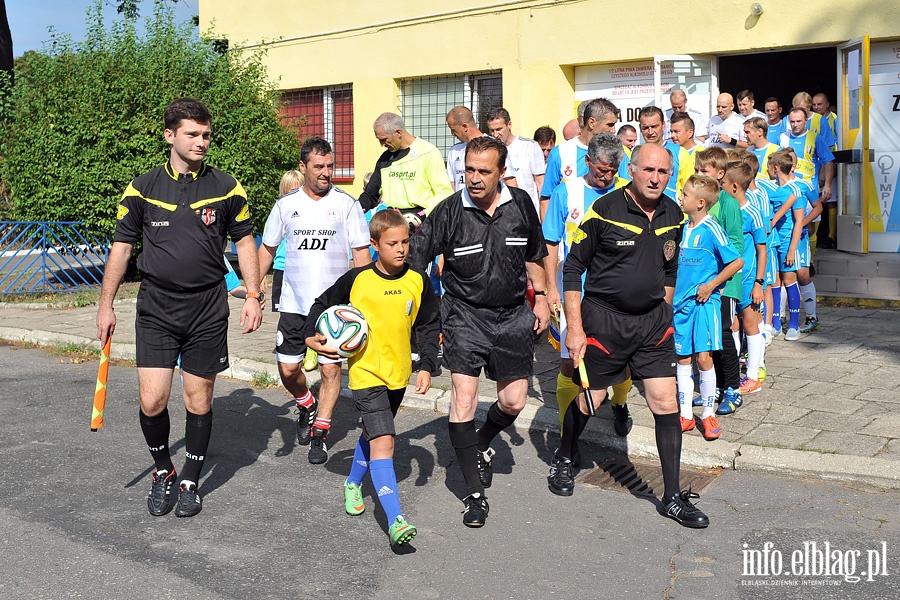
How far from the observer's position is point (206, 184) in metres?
5.67

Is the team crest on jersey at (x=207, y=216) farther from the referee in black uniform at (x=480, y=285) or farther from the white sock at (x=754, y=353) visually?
the white sock at (x=754, y=353)

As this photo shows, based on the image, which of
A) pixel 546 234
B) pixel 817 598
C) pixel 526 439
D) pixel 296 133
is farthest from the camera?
pixel 296 133

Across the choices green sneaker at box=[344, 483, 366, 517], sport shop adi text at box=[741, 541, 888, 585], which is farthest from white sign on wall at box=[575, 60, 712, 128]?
sport shop adi text at box=[741, 541, 888, 585]

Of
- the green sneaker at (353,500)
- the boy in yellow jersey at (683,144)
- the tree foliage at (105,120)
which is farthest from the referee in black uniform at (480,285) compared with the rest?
the tree foliage at (105,120)

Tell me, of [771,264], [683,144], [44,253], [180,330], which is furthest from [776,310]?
[44,253]

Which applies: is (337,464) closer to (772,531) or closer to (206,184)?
(206,184)

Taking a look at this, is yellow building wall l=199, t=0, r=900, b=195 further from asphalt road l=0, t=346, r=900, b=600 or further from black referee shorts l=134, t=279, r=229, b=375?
black referee shorts l=134, t=279, r=229, b=375

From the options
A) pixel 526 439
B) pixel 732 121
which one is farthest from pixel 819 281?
pixel 526 439

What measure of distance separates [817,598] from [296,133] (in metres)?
14.6

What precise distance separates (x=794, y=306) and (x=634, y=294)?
15.6 feet

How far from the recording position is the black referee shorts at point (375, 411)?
17.3 feet

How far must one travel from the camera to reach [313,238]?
6812 mm

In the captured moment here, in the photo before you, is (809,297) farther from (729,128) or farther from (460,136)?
(460,136)

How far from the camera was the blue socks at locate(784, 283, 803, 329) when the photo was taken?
9.71 m
